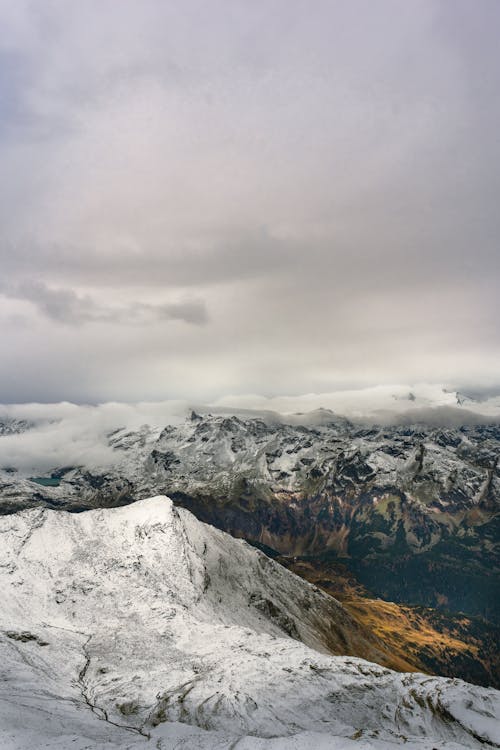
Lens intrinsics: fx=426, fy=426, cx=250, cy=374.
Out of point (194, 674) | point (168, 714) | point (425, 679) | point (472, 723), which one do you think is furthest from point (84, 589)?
point (472, 723)

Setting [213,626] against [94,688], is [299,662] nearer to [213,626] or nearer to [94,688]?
[213,626]

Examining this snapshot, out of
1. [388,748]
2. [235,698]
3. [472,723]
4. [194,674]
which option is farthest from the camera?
[194,674]

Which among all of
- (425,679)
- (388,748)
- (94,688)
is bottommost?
(425,679)

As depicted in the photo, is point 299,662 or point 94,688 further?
point 299,662

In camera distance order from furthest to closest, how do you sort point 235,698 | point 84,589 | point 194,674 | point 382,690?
point 84,589 < point 194,674 < point 382,690 < point 235,698

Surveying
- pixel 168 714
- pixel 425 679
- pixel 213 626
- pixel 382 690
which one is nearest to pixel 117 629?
pixel 213 626

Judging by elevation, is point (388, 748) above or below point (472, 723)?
above

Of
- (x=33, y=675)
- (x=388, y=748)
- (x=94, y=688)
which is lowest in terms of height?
(x=94, y=688)

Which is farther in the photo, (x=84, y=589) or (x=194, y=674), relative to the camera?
(x=84, y=589)

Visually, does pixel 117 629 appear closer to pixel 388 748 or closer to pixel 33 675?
pixel 33 675

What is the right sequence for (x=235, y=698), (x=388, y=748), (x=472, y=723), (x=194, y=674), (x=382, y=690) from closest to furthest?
(x=388, y=748), (x=472, y=723), (x=235, y=698), (x=382, y=690), (x=194, y=674)
